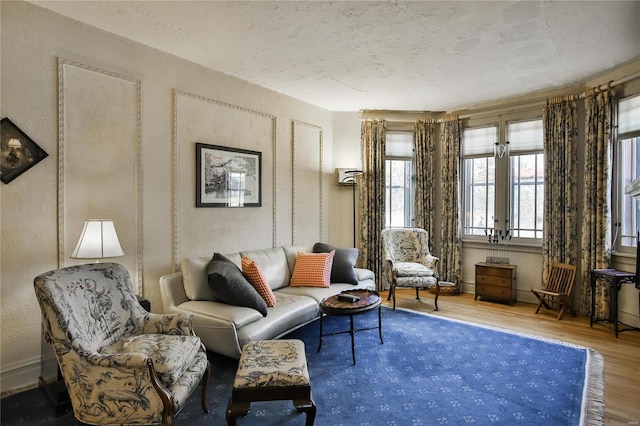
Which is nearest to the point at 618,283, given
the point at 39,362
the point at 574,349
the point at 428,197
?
the point at 574,349

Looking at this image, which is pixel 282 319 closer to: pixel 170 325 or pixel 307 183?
pixel 170 325

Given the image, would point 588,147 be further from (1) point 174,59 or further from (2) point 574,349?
(1) point 174,59

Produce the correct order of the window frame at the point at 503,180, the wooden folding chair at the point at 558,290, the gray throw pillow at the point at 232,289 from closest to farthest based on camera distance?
the gray throw pillow at the point at 232,289
the wooden folding chair at the point at 558,290
the window frame at the point at 503,180

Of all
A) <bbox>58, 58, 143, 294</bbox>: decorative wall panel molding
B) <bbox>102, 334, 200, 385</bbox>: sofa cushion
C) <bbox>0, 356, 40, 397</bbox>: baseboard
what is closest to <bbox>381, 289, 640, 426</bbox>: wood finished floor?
<bbox>102, 334, 200, 385</bbox>: sofa cushion

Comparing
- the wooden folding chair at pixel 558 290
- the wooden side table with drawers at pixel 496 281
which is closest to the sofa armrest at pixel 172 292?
the wooden side table with drawers at pixel 496 281

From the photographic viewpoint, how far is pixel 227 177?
13.5 feet

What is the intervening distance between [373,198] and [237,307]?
328 cm

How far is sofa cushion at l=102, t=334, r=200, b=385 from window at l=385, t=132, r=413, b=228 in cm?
427

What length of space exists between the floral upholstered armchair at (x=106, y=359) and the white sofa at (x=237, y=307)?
0.56 meters

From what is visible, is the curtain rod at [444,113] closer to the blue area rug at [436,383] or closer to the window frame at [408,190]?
the window frame at [408,190]

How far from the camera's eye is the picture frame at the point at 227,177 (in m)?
3.86

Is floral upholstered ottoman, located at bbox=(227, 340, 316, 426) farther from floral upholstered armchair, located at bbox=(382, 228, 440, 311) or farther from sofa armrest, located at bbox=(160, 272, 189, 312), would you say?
floral upholstered armchair, located at bbox=(382, 228, 440, 311)

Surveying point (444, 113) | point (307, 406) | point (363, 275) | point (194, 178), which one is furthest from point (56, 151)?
point (444, 113)

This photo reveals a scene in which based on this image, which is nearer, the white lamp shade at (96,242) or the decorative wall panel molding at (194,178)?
the white lamp shade at (96,242)
